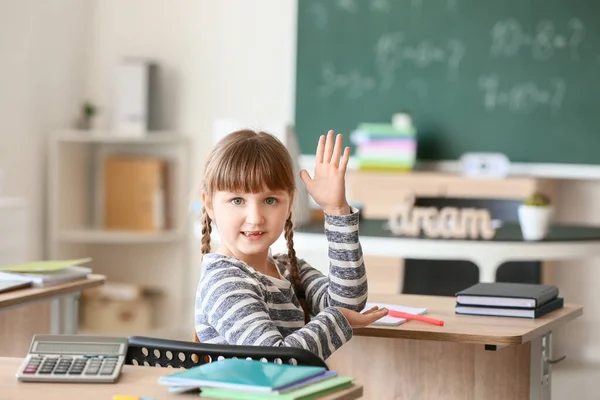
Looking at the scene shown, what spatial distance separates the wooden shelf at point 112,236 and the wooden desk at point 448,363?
292 cm

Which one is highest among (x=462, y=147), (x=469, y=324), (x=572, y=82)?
(x=572, y=82)

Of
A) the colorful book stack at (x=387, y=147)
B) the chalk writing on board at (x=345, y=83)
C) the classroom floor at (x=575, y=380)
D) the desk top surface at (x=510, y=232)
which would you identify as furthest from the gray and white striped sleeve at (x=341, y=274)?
the chalk writing on board at (x=345, y=83)

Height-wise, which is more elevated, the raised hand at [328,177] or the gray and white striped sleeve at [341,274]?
the raised hand at [328,177]

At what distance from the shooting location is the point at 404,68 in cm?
539

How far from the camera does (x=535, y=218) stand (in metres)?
3.80

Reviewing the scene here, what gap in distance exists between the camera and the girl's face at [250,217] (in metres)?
2.09

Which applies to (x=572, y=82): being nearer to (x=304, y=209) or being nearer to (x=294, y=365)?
(x=304, y=209)

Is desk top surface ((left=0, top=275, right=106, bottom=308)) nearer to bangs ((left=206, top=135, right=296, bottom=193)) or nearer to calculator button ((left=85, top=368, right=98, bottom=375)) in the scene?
bangs ((left=206, top=135, right=296, bottom=193))

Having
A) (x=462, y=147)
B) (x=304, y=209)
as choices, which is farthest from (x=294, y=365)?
(x=462, y=147)

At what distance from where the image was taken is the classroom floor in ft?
12.8

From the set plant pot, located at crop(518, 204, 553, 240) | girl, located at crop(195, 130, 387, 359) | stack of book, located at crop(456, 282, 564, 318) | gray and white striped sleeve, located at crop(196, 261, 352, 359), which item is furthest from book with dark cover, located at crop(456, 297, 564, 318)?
plant pot, located at crop(518, 204, 553, 240)

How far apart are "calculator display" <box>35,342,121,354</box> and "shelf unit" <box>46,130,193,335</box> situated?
3.75m

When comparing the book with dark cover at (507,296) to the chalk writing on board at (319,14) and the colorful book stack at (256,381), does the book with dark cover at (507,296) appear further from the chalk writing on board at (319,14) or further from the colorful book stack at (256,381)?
the chalk writing on board at (319,14)

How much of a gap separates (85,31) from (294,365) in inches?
179
